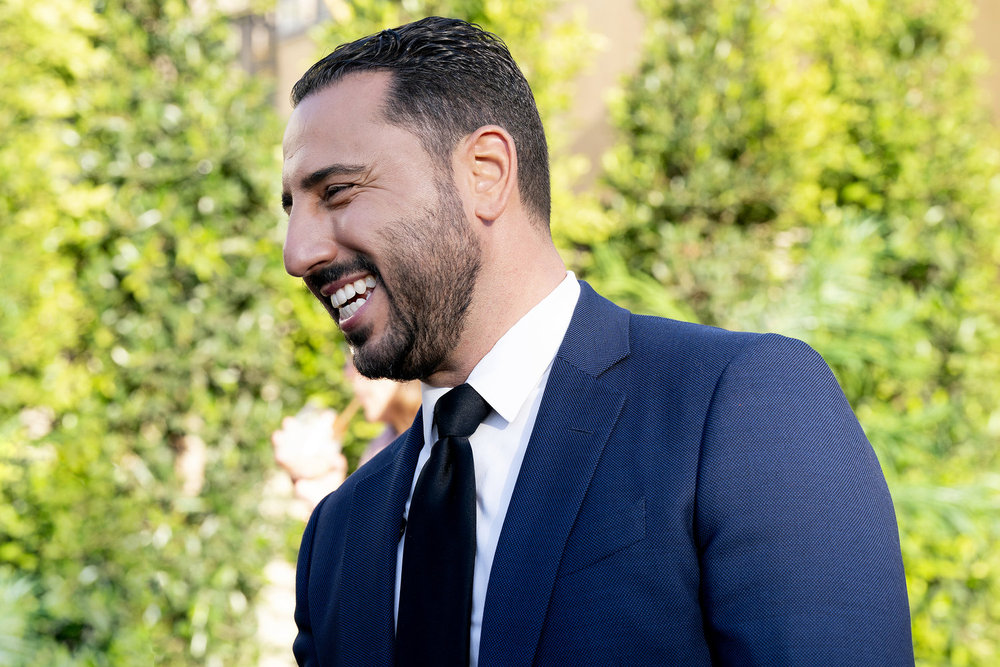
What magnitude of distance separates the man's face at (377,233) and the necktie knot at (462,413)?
0.09m

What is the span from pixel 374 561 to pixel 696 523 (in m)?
0.70

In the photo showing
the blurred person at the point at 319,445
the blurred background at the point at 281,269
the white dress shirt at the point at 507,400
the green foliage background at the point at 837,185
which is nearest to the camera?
the white dress shirt at the point at 507,400

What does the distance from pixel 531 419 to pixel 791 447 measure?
513mm

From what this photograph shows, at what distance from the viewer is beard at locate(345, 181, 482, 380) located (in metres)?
1.61

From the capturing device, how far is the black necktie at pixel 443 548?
4.84 ft

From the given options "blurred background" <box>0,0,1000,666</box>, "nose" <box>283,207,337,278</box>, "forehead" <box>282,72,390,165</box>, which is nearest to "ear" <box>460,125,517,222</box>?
"forehead" <box>282,72,390,165</box>

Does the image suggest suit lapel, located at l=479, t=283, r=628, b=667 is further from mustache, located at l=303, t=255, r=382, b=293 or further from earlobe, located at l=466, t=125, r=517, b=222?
mustache, located at l=303, t=255, r=382, b=293

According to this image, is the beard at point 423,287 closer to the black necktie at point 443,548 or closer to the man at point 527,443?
the man at point 527,443

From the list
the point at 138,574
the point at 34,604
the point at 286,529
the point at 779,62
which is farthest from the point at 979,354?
the point at 34,604

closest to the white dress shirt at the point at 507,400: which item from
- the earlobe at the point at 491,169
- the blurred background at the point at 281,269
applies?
the earlobe at the point at 491,169

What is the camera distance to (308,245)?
168 cm

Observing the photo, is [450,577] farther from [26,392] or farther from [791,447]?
[26,392]

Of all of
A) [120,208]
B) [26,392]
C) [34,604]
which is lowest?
[34,604]

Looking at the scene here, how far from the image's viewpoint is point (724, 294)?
5.21 meters
